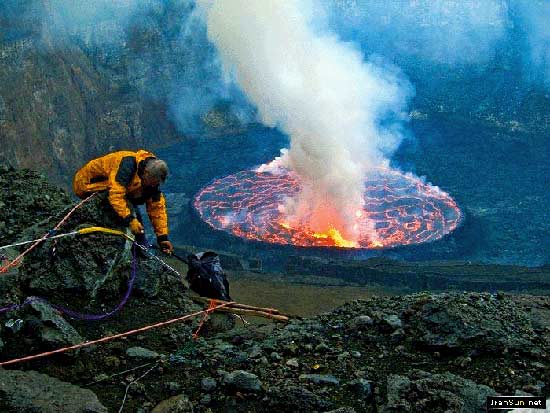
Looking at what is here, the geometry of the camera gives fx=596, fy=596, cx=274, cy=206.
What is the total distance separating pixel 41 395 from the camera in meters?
4.73

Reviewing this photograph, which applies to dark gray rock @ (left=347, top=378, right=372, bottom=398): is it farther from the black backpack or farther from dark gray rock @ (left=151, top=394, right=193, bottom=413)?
the black backpack

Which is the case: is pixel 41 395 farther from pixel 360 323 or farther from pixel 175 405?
pixel 360 323

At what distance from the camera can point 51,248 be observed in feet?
22.1

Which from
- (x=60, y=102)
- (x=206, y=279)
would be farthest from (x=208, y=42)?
(x=206, y=279)

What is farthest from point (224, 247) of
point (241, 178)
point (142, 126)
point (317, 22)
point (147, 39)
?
point (317, 22)

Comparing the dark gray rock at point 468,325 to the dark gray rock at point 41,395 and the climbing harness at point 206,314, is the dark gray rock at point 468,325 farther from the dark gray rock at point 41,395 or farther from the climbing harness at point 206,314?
the dark gray rock at point 41,395

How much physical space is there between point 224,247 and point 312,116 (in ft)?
28.1

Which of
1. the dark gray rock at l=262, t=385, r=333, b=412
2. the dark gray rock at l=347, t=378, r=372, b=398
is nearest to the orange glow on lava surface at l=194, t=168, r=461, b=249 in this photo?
the dark gray rock at l=347, t=378, r=372, b=398

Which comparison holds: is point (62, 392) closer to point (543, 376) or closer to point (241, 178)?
point (543, 376)

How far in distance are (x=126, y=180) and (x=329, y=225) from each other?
17.7m

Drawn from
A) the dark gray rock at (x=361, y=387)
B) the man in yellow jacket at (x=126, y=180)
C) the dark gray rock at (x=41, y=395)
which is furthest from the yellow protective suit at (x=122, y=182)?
the dark gray rock at (x=361, y=387)

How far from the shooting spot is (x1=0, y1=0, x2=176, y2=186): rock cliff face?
92.4 feet

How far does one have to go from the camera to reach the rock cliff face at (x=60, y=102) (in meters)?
28.2

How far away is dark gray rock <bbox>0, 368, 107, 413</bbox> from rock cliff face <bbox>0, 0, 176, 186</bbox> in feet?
77.6
